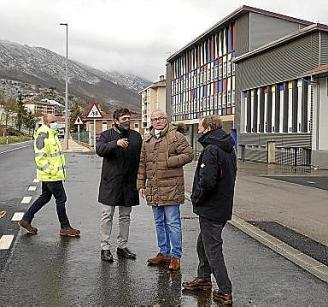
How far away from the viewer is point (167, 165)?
6586mm

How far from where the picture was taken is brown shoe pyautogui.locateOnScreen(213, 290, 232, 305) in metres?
5.43

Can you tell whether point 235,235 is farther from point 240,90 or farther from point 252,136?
point 240,90

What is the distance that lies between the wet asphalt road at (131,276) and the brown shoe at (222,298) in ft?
0.25

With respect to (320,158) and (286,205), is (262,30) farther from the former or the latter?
(286,205)

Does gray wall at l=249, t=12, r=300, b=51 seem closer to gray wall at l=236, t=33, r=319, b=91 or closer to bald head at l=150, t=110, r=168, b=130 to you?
gray wall at l=236, t=33, r=319, b=91

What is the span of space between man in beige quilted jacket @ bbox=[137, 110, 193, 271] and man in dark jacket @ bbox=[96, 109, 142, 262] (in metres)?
0.38

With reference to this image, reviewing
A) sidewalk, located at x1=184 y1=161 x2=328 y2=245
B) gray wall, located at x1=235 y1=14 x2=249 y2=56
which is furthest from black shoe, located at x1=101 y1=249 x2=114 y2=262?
gray wall, located at x1=235 y1=14 x2=249 y2=56

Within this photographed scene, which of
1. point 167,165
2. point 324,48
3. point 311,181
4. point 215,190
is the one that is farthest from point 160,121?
point 324,48

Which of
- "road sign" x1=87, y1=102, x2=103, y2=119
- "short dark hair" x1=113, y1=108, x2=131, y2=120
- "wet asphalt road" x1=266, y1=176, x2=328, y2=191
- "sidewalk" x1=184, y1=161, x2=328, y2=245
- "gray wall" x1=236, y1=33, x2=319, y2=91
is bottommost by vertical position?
"wet asphalt road" x1=266, y1=176, x2=328, y2=191

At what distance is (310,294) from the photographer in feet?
19.0

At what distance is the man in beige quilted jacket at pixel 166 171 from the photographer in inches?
260

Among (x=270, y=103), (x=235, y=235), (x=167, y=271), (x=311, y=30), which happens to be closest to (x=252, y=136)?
(x=270, y=103)

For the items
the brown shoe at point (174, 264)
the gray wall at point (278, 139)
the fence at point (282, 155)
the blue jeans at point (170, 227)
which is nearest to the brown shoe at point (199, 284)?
the brown shoe at point (174, 264)

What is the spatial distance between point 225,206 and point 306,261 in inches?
82.0
